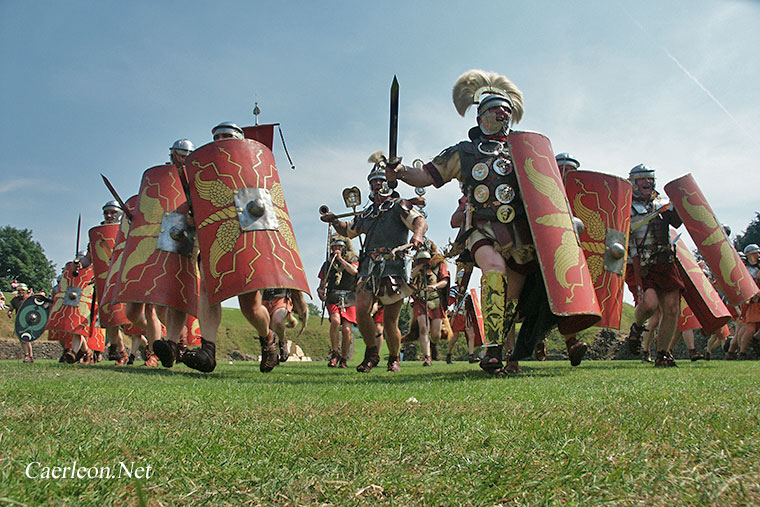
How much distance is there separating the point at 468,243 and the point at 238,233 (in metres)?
1.95

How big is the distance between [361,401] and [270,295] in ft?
20.5

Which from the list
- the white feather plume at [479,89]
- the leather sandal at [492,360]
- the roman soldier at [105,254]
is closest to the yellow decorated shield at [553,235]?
the leather sandal at [492,360]

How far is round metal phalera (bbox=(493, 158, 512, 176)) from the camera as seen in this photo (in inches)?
191

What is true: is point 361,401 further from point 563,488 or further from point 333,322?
point 333,322

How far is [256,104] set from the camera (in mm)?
6293

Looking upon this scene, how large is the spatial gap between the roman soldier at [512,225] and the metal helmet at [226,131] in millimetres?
1599

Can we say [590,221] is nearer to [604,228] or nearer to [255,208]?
[604,228]

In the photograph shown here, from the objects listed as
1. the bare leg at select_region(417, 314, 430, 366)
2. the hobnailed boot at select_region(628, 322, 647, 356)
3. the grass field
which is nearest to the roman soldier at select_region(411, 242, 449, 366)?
the bare leg at select_region(417, 314, 430, 366)

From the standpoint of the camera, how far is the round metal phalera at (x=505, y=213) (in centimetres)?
472

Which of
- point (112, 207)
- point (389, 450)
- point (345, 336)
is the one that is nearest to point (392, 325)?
point (345, 336)

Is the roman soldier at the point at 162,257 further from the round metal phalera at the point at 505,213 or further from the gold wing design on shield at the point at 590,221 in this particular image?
the gold wing design on shield at the point at 590,221

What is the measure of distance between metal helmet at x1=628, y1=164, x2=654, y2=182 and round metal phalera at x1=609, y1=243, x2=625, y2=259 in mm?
1821

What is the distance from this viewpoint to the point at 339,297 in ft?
32.9

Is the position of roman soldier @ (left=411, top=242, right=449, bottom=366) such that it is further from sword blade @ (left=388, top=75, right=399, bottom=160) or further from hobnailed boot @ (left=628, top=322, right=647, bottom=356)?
sword blade @ (left=388, top=75, right=399, bottom=160)
